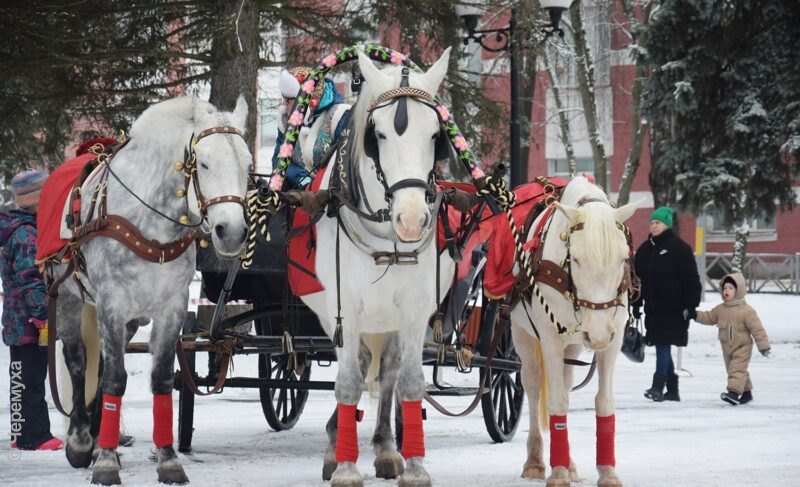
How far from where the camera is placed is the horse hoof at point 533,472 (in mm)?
7289

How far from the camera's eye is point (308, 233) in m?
6.93

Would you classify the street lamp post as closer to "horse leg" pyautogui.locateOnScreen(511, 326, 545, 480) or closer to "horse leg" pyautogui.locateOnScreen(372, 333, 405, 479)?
"horse leg" pyautogui.locateOnScreen(511, 326, 545, 480)

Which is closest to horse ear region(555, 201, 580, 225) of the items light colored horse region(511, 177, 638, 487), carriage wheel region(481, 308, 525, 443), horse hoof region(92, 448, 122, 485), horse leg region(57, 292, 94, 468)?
light colored horse region(511, 177, 638, 487)

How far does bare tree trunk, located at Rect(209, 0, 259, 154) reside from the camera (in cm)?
1229

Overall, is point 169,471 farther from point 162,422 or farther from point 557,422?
point 557,422

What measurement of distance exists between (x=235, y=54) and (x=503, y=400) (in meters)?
5.31

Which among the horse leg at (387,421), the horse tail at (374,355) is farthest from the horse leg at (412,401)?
the horse tail at (374,355)

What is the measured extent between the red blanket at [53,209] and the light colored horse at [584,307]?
9.84ft

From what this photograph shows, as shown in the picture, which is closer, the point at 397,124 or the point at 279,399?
the point at 397,124

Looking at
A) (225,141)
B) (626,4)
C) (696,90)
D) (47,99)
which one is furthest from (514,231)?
(626,4)

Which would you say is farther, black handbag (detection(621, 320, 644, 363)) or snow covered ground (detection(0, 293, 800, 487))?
black handbag (detection(621, 320, 644, 363))

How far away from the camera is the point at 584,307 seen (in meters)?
6.51

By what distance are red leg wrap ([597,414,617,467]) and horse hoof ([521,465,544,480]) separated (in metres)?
0.61

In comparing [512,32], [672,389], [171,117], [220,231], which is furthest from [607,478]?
[512,32]
